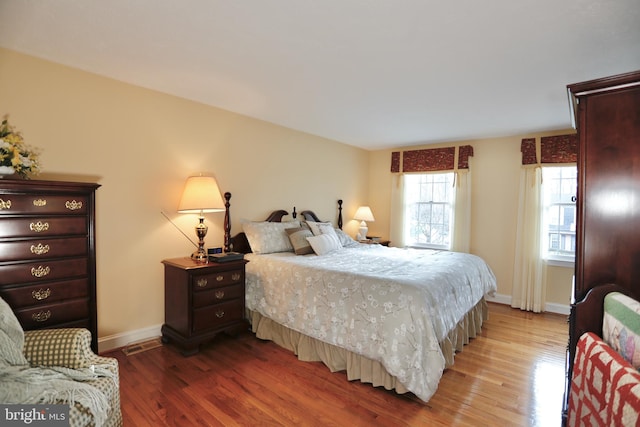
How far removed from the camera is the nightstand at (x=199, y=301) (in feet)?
8.89

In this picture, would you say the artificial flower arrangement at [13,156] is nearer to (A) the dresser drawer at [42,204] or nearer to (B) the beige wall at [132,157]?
(A) the dresser drawer at [42,204]

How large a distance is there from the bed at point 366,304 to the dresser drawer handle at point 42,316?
1.58m

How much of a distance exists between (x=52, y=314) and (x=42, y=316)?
51 millimetres

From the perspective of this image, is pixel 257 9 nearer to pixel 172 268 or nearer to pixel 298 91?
pixel 298 91

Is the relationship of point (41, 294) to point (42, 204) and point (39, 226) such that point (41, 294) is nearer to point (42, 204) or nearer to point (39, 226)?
point (39, 226)

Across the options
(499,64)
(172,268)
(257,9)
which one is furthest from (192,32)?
(499,64)

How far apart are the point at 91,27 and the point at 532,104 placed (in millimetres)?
3752

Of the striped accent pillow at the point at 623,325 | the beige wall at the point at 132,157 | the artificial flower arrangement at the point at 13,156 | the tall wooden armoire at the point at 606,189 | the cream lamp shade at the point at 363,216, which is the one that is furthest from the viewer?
→ the cream lamp shade at the point at 363,216

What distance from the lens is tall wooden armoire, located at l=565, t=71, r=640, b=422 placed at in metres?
1.26

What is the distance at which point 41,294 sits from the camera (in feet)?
6.69

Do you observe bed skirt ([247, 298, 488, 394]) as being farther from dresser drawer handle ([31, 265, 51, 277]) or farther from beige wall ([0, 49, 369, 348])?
dresser drawer handle ([31, 265, 51, 277])

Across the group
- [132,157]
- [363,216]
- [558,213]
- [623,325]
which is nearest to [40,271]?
[132,157]

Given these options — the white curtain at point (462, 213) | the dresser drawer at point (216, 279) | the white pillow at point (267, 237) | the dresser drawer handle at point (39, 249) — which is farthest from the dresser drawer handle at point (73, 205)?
the white curtain at point (462, 213)

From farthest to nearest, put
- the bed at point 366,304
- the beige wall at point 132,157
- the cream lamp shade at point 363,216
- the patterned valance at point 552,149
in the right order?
the cream lamp shade at point 363,216 < the patterned valance at point 552,149 < the beige wall at point 132,157 < the bed at point 366,304
